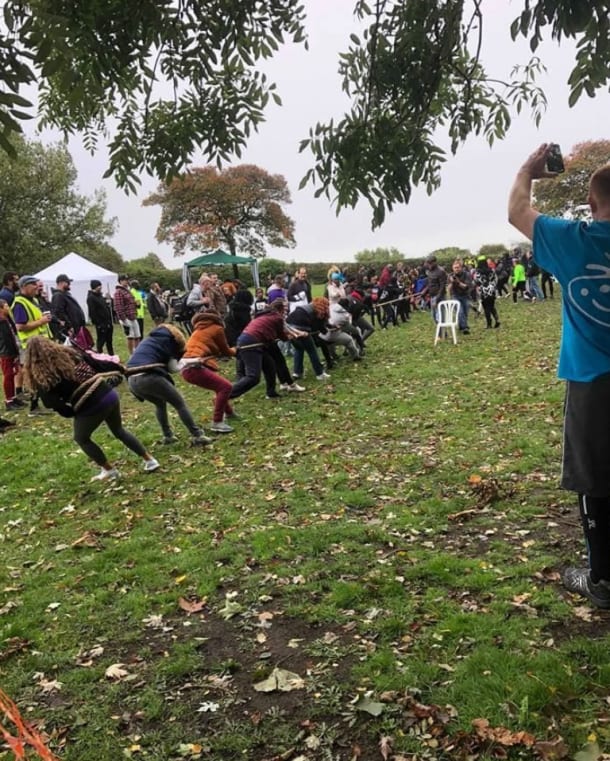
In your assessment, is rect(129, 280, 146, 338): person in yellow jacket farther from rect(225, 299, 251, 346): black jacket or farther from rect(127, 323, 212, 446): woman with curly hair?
rect(127, 323, 212, 446): woman with curly hair

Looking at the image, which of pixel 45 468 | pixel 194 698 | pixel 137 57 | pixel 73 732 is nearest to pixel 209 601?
pixel 194 698

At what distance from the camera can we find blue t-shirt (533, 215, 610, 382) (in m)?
3.00

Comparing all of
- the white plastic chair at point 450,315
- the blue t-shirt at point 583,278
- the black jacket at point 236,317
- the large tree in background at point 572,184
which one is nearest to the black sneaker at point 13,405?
the black jacket at point 236,317

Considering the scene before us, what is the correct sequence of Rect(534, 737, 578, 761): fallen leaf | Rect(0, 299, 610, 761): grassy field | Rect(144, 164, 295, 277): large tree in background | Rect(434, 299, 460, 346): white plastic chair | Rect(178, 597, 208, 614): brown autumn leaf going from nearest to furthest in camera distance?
1. Rect(534, 737, 578, 761): fallen leaf
2. Rect(0, 299, 610, 761): grassy field
3. Rect(178, 597, 208, 614): brown autumn leaf
4. Rect(434, 299, 460, 346): white plastic chair
5. Rect(144, 164, 295, 277): large tree in background

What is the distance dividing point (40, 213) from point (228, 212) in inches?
826

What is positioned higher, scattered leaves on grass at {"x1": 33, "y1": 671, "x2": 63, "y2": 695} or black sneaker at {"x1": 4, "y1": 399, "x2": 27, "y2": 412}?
black sneaker at {"x1": 4, "y1": 399, "x2": 27, "y2": 412}

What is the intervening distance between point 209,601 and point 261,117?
3.28m

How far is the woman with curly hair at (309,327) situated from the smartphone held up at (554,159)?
7.96 metres

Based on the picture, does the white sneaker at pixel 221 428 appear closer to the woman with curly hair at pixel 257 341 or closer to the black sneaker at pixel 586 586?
the woman with curly hair at pixel 257 341

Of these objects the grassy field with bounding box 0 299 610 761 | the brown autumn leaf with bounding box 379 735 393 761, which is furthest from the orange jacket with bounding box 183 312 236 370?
the brown autumn leaf with bounding box 379 735 393 761

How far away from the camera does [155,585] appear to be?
4582mm

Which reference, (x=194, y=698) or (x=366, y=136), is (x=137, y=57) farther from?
(x=194, y=698)

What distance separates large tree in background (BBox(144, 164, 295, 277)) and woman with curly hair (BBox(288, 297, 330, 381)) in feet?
148

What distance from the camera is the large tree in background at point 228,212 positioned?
5425 centimetres
